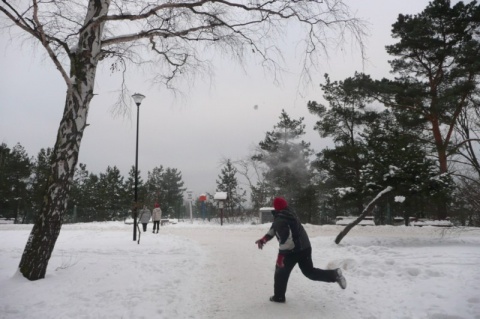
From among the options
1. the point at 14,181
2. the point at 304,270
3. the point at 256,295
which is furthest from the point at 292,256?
the point at 14,181

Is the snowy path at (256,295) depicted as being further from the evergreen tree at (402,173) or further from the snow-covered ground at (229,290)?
the evergreen tree at (402,173)

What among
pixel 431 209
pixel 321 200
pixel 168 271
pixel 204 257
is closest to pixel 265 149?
pixel 321 200

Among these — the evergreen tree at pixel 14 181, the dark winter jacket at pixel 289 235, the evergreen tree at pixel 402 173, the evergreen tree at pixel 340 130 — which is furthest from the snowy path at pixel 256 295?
the evergreen tree at pixel 14 181

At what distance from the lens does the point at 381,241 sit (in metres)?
14.2

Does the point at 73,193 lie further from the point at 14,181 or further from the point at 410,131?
the point at 410,131

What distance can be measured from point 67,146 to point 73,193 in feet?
136

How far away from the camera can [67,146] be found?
5.58 metres

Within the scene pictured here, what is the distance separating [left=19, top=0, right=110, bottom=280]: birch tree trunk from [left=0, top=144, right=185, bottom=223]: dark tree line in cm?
2731

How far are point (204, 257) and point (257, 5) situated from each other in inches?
278

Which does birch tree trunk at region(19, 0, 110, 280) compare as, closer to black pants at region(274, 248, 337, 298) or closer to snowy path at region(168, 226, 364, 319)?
snowy path at region(168, 226, 364, 319)

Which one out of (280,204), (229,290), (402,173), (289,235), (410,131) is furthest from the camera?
(410,131)

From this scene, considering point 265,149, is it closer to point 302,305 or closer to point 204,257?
point 204,257

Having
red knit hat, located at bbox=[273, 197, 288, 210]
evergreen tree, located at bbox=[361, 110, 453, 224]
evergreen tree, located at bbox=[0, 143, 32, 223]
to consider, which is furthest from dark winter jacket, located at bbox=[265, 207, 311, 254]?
evergreen tree, located at bbox=[0, 143, 32, 223]

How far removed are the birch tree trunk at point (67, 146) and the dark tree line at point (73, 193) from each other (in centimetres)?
2731
